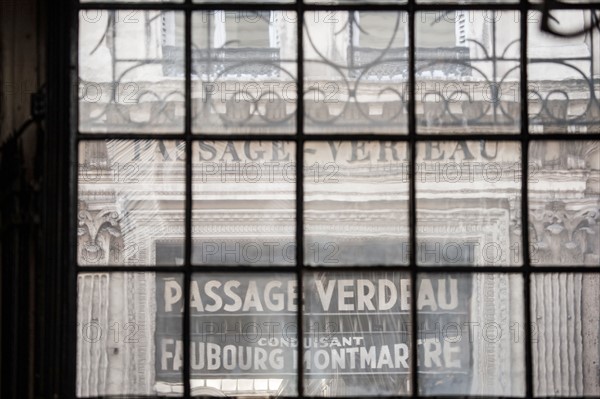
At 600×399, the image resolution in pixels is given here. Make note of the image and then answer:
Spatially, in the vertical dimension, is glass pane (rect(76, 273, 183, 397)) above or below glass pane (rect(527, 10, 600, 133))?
below

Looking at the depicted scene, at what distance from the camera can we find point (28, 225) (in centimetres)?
220

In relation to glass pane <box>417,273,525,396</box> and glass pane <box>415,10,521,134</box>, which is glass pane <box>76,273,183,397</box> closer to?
glass pane <box>417,273,525,396</box>

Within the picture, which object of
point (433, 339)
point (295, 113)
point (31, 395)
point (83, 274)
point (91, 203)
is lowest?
point (31, 395)

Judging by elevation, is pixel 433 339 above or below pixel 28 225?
below

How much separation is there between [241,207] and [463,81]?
2.10 ft

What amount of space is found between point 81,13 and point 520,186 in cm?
119

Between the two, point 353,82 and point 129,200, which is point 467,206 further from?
point 129,200

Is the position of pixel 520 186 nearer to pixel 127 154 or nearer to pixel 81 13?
pixel 127 154

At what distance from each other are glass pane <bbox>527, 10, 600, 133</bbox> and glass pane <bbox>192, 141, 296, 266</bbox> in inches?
25.1

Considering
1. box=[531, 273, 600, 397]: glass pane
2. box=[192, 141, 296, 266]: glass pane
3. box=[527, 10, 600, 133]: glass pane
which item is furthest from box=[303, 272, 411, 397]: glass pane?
box=[527, 10, 600, 133]: glass pane

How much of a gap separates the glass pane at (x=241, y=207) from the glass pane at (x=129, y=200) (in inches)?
2.1

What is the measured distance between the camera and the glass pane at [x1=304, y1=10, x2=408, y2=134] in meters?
2.25

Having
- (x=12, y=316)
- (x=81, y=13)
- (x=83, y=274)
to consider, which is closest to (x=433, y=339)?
(x=83, y=274)

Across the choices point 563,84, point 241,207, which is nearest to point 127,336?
point 241,207
